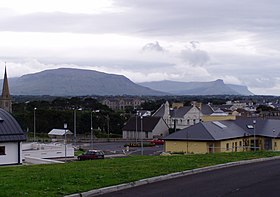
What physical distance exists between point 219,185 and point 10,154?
23.8 m

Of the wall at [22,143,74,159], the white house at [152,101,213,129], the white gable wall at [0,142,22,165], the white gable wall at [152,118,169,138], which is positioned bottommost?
the wall at [22,143,74,159]

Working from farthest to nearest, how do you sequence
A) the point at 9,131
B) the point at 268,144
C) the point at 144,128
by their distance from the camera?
the point at 144,128
the point at 268,144
the point at 9,131

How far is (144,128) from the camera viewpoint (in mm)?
91625

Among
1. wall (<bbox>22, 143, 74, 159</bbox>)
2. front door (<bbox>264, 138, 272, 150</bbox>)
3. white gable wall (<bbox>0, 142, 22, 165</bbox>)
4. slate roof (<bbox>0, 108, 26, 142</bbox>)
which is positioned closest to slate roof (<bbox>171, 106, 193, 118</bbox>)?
wall (<bbox>22, 143, 74, 159</bbox>)

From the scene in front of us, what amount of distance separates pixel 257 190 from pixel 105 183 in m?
3.99

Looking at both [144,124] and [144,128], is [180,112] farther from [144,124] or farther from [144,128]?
[144,128]

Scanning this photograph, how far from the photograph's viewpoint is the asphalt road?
44.1 ft

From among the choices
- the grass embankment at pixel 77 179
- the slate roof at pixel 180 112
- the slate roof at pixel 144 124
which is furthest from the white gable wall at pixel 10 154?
the slate roof at pixel 180 112

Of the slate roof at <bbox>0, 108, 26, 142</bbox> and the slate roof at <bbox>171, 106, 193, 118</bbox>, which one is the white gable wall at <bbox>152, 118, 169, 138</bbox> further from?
the slate roof at <bbox>0, 108, 26, 142</bbox>

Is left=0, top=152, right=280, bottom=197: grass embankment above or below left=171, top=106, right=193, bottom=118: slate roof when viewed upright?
below

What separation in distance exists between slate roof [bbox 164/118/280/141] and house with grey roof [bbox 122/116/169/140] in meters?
38.4

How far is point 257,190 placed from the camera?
14047mm

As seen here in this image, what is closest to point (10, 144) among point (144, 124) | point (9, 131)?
point (9, 131)

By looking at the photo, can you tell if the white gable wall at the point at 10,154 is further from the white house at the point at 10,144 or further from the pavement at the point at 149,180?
the pavement at the point at 149,180
